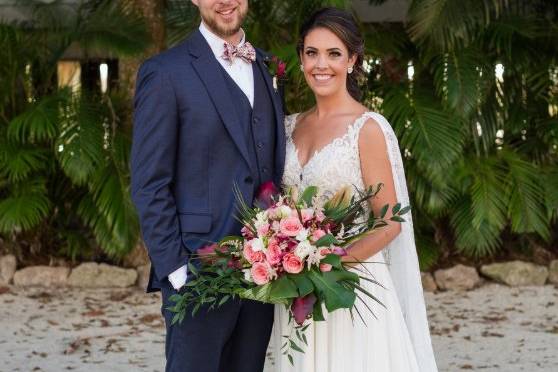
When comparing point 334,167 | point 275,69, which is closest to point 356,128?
point 334,167

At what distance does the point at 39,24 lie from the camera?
8.81 m

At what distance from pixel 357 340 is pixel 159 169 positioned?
965 millimetres

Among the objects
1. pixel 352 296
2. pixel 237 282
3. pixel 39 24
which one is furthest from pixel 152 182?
pixel 39 24

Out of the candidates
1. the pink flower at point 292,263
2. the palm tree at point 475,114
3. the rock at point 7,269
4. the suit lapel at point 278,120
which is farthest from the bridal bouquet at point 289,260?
the rock at point 7,269

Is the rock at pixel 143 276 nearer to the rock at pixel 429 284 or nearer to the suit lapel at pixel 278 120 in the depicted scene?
the rock at pixel 429 284

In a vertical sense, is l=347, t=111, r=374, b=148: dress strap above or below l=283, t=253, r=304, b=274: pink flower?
above

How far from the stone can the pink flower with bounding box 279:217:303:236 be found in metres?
5.76

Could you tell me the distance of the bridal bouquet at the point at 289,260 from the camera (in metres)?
3.03

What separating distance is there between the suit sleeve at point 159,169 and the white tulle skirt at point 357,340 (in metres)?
0.52

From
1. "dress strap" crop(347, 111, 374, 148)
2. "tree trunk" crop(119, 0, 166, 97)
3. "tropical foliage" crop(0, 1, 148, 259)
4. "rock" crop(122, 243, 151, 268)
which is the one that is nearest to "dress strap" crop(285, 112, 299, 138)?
"dress strap" crop(347, 111, 374, 148)

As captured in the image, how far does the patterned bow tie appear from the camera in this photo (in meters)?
3.48

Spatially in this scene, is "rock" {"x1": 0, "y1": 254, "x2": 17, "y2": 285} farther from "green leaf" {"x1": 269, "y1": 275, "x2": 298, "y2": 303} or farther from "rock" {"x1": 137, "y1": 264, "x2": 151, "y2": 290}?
"green leaf" {"x1": 269, "y1": 275, "x2": 298, "y2": 303}

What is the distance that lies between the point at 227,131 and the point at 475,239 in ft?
17.1

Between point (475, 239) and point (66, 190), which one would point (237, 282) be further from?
point (66, 190)
